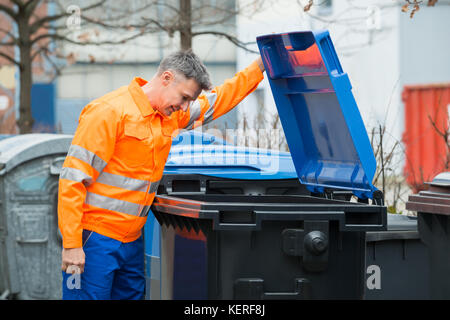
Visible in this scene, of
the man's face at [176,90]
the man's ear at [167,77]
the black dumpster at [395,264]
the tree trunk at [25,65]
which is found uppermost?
the tree trunk at [25,65]

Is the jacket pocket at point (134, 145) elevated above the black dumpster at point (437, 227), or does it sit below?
above

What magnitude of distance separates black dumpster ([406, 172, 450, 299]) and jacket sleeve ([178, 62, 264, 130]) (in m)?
1.08

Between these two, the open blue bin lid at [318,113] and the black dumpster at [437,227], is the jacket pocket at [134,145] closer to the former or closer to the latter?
the open blue bin lid at [318,113]

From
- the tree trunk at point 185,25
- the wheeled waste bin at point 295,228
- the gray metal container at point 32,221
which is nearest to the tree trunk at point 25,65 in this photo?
the tree trunk at point 185,25

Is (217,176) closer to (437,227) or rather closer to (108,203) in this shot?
(108,203)

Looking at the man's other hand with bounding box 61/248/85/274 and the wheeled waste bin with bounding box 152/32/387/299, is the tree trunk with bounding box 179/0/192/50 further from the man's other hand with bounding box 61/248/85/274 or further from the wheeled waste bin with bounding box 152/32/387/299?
the man's other hand with bounding box 61/248/85/274

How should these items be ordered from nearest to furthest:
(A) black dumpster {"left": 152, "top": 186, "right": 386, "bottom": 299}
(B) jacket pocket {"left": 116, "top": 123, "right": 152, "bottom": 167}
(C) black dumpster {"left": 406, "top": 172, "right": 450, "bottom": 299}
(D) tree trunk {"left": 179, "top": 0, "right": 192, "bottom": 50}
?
(A) black dumpster {"left": 152, "top": 186, "right": 386, "bottom": 299}, (B) jacket pocket {"left": 116, "top": 123, "right": 152, "bottom": 167}, (C) black dumpster {"left": 406, "top": 172, "right": 450, "bottom": 299}, (D) tree trunk {"left": 179, "top": 0, "right": 192, "bottom": 50}

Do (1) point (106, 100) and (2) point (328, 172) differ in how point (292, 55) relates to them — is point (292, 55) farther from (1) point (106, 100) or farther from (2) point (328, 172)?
(1) point (106, 100)

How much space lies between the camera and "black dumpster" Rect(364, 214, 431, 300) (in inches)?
153

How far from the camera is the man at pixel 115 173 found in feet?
11.1

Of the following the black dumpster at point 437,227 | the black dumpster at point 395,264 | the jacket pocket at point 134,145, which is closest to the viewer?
the jacket pocket at point 134,145

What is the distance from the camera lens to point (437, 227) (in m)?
3.66

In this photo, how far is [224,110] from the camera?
4.14m

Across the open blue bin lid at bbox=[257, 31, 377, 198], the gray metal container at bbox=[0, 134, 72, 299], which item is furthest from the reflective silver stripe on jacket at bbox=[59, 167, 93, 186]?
the gray metal container at bbox=[0, 134, 72, 299]
